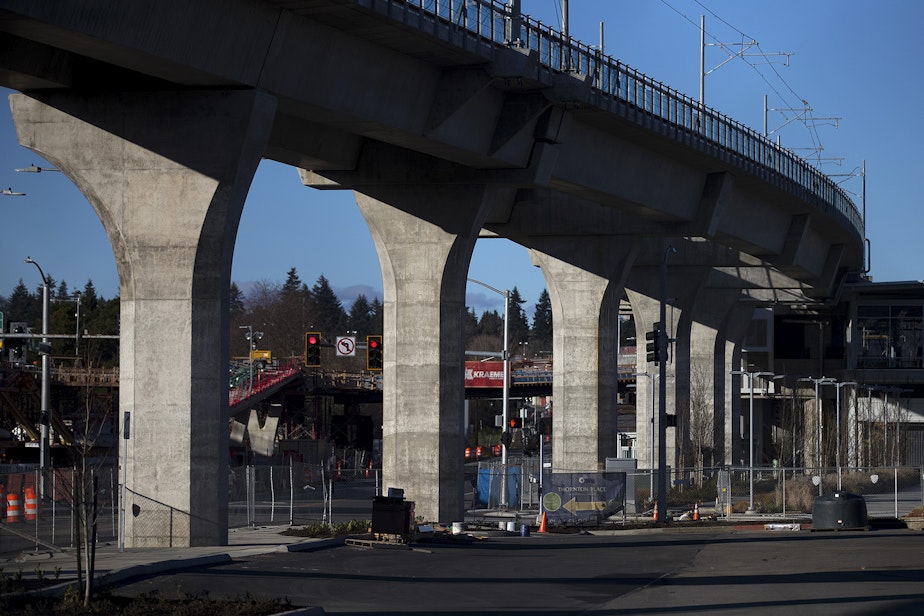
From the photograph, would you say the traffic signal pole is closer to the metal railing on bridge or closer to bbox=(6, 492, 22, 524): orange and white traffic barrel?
bbox=(6, 492, 22, 524): orange and white traffic barrel

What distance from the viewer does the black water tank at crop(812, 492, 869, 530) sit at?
40375mm

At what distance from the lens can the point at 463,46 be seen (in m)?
34.1

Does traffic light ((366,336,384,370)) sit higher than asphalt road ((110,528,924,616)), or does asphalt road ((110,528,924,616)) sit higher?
traffic light ((366,336,384,370))

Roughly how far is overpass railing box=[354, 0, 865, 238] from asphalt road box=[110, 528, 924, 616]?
1142cm

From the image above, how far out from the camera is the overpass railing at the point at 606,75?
33.2 m

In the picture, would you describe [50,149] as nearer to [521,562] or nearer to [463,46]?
[463,46]

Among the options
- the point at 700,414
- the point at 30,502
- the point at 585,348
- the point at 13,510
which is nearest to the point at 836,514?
the point at 585,348

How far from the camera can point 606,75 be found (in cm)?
Result: 4238

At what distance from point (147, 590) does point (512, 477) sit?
32324 mm

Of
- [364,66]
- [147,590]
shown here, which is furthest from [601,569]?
[364,66]

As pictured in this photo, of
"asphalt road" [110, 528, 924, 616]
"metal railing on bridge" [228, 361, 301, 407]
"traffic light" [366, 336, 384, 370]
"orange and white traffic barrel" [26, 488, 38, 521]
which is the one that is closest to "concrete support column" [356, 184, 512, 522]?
"asphalt road" [110, 528, 924, 616]

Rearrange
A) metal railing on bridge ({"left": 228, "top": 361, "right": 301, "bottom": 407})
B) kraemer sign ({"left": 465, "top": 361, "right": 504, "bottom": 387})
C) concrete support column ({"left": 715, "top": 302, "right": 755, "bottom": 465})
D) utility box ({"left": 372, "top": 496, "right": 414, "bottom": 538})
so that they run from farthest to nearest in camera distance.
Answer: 1. kraemer sign ({"left": 465, "top": 361, "right": 504, "bottom": 387})
2. metal railing on bridge ({"left": 228, "top": 361, "right": 301, "bottom": 407})
3. concrete support column ({"left": 715, "top": 302, "right": 755, "bottom": 465})
4. utility box ({"left": 372, "top": 496, "right": 414, "bottom": 538})

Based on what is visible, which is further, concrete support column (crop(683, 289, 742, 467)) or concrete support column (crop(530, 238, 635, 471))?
concrete support column (crop(683, 289, 742, 467))

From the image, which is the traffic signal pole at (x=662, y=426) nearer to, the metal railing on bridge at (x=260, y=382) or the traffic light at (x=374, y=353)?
the traffic light at (x=374, y=353)
